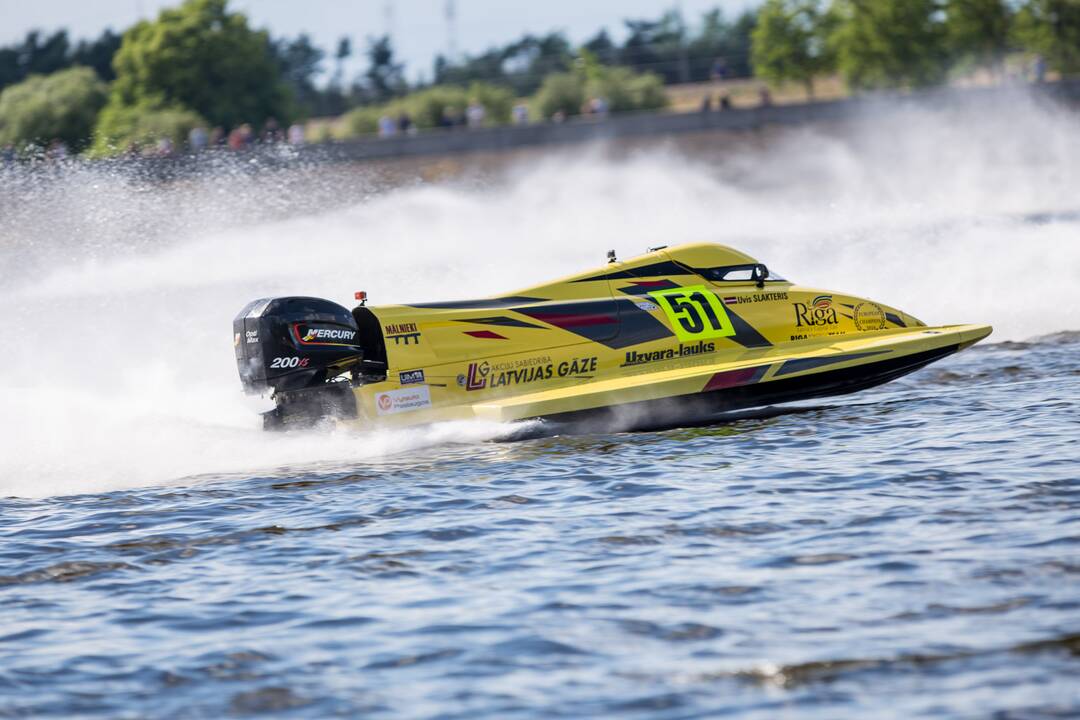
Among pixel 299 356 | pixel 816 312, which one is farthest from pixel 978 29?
pixel 299 356

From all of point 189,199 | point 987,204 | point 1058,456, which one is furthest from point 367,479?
point 987,204

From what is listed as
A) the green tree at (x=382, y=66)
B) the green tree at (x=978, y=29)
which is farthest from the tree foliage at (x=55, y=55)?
the green tree at (x=978, y=29)

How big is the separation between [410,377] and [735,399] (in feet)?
9.52

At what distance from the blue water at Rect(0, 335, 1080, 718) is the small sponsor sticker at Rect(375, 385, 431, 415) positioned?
17.5 inches

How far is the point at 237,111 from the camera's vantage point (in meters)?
55.5

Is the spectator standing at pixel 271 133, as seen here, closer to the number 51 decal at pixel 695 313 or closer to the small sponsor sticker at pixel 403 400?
the number 51 decal at pixel 695 313

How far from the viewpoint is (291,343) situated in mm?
11086

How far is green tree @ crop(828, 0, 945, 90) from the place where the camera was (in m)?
52.3

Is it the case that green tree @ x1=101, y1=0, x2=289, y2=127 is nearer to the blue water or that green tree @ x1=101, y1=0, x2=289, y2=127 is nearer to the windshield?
the windshield

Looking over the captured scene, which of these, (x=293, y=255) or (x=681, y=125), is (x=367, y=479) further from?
(x=681, y=125)

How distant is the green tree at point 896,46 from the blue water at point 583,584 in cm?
4413

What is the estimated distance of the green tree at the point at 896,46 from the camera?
52.3 meters

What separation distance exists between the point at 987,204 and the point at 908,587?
31.4 m

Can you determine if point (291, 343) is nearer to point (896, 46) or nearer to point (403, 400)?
point (403, 400)
